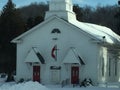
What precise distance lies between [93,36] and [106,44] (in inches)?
111

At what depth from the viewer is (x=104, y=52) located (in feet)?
169

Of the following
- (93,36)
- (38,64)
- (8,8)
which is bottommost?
(38,64)

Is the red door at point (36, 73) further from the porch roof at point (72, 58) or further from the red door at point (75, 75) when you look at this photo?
the red door at point (75, 75)

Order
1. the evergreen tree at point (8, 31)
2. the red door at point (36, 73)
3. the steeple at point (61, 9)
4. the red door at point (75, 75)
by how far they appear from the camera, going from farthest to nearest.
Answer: the evergreen tree at point (8, 31) → the steeple at point (61, 9) → the red door at point (36, 73) → the red door at point (75, 75)

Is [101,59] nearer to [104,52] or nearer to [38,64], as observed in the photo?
[104,52]

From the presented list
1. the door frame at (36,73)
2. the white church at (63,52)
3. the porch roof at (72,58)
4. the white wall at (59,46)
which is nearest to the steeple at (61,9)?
the white church at (63,52)


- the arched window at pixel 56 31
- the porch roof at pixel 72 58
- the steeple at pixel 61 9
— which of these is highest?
the steeple at pixel 61 9

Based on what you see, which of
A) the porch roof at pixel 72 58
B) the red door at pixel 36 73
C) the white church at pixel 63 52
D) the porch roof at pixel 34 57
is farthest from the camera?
the red door at pixel 36 73

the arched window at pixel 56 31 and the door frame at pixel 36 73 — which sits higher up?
the arched window at pixel 56 31

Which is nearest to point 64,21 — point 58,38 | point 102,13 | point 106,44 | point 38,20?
point 58,38

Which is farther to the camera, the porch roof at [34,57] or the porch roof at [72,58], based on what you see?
the porch roof at [34,57]

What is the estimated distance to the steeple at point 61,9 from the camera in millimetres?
53125

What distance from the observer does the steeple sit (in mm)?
53125

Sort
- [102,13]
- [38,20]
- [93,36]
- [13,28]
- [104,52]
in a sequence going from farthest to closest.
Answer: [102,13]
[38,20]
[13,28]
[104,52]
[93,36]
